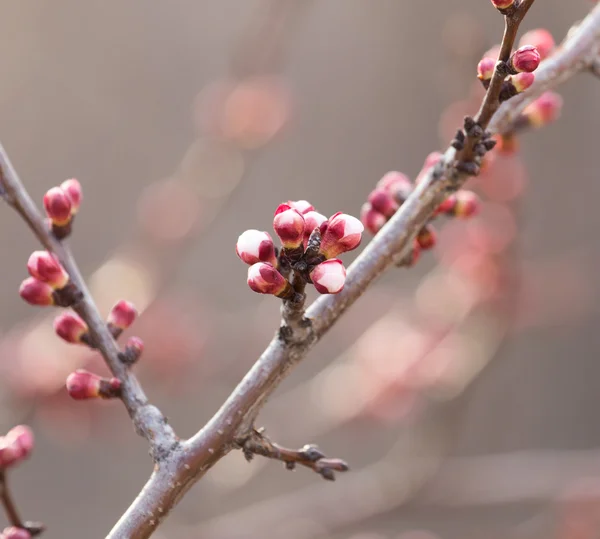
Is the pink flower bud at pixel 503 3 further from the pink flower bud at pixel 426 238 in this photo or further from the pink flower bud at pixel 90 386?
the pink flower bud at pixel 90 386

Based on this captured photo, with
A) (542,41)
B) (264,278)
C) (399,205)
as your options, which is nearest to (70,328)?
(264,278)

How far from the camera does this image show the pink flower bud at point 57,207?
60 centimetres

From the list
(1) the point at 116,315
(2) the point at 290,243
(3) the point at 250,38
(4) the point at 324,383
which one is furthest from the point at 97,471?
(2) the point at 290,243

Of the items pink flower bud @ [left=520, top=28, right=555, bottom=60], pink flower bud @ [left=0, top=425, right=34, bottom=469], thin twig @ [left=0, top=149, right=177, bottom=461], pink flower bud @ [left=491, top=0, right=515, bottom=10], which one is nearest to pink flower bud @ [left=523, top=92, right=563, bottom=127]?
pink flower bud @ [left=520, top=28, right=555, bottom=60]

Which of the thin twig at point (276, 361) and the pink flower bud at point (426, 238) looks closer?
the thin twig at point (276, 361)

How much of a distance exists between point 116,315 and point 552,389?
281 cm

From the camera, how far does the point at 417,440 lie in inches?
59.2

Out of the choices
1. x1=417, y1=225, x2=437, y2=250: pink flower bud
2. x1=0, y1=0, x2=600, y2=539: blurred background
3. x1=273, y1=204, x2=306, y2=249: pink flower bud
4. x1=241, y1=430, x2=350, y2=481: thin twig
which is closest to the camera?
x1=273, y1=204, x2=306, y2=249: pink flower bud

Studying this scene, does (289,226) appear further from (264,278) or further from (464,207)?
(464,207)

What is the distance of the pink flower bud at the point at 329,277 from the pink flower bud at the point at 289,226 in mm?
26

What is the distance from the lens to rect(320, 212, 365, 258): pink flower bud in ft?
1.54

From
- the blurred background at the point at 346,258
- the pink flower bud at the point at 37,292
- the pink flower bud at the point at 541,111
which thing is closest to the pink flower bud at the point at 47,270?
the pink flower bud at the point at 37,292

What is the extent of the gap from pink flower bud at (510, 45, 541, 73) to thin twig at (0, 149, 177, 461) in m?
0.39

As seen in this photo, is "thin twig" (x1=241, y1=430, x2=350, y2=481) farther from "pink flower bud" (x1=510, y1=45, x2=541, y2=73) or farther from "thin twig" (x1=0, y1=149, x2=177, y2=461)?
"pink flower bud" (x1=510, y1=45, x2=541, y2=73)
